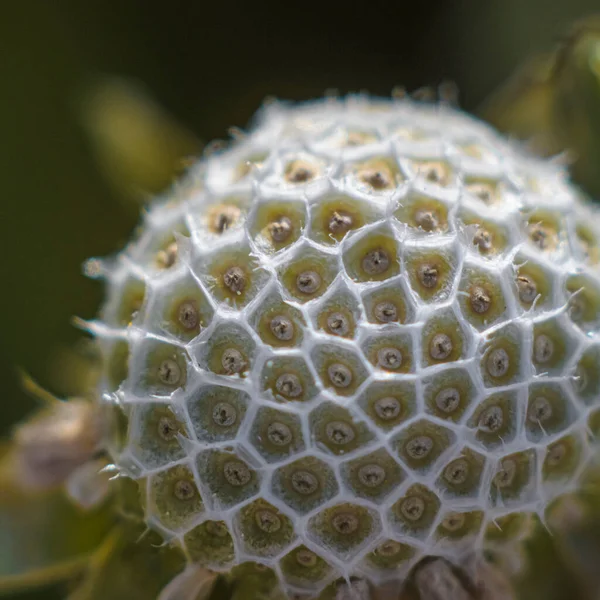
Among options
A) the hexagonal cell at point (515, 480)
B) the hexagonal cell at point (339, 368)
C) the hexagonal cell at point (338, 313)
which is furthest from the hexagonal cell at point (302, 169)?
the hexagonal cell at point (515, 480)

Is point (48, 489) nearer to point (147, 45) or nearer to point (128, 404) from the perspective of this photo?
point (128, 404)

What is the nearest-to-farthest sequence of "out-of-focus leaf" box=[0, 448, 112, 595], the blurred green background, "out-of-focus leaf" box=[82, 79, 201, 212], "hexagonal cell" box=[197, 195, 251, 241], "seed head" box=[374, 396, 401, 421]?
"seed head" box=[374, 396, 401, 421]
"hexagonal cell" box=[197, 195, 251, 241]
"out-of-focus leaf" box=[0, 448, 112, 595]
"out-of-focus leaf" box=[82, 79, 201, 212]
the blurred green background

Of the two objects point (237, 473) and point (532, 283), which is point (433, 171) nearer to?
point (532, 283)

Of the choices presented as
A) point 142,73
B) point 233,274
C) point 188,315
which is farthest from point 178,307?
point 142,73

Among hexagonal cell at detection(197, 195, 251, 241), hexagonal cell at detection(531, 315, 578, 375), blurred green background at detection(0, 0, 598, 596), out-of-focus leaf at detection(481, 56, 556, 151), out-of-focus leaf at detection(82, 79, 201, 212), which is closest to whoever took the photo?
hexagonal cell at detection(531, 315, 578, 375)

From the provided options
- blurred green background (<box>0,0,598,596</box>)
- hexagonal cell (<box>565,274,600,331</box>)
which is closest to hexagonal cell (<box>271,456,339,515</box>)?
hexagonal cell (<box>565,274,600,331</box>)

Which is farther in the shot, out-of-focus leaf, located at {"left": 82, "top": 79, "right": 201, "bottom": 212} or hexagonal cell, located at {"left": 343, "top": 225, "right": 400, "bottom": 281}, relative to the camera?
out-of-focus leaf, located at {"left": 82, "top": 79, "right": 201, "bottom": 212}

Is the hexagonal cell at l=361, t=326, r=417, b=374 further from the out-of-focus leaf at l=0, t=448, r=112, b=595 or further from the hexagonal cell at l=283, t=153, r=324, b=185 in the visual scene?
the out-of-focus leaf at l=0, t=448, r=112, b=595

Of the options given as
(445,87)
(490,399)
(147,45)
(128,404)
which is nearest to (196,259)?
(128,404)
